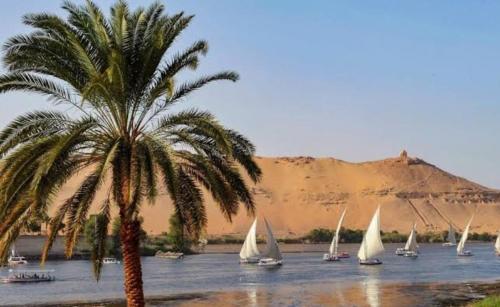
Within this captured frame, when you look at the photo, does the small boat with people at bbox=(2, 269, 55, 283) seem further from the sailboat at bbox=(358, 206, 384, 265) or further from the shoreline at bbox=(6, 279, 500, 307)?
the sailboat at bbox=(358, 206, 384, 265)

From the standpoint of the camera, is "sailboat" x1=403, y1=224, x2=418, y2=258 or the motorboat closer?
the motorboat

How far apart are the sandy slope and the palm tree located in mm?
126718

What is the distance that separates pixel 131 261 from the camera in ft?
46.7

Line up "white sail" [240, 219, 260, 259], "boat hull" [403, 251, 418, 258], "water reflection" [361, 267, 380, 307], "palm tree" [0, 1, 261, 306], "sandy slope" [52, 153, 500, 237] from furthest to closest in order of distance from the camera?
1. "sandy slope" [52, 153, 500, 237]
2. "boat hull" [403, 251, 418, 258]
3. "white sail" [240, 219, 260, 259]
4. "water reflection" [361, 267, 380, 307]
5. "palm tree" [0, 1, 261, 306]

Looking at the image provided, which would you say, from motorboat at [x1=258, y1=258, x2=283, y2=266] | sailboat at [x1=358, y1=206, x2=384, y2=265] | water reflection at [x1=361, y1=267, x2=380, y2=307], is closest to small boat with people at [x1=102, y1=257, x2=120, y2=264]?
motorboat at [x1=258, y1=258, x2=283, y2=266]

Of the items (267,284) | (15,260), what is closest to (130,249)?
(267,284)

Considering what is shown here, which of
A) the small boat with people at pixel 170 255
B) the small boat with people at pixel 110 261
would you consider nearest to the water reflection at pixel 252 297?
the small boat with people at pixel 110 261

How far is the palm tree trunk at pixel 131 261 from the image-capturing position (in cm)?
1416

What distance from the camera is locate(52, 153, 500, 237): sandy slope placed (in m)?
156

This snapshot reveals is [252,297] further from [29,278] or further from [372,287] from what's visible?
[29,278]

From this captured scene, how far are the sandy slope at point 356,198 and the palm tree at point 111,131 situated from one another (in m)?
127

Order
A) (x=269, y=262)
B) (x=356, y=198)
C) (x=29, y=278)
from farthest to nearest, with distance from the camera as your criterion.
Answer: (x=356, y=198), (x=269, y=262), (x=29, y=278)

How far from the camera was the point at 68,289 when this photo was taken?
158ft

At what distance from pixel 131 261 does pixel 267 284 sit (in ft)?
120
